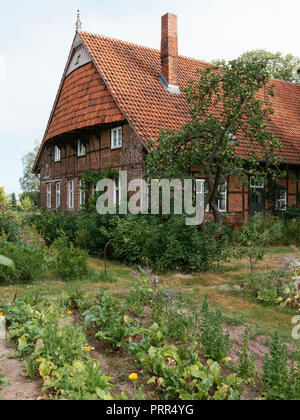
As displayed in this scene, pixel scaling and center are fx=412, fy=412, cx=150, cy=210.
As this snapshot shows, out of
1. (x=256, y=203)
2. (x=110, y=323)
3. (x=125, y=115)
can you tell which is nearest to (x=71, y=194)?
(x=125, y=115)

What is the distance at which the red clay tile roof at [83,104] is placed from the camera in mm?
15617

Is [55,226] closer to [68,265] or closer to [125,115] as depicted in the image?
[125,115]

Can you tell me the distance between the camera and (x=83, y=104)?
56.8 ft

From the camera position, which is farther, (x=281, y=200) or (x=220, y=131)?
(x=281, y=200)

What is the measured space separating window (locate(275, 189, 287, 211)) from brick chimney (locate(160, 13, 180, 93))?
630cm

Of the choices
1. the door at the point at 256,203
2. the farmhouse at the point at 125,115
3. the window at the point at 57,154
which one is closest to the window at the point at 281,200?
the farmhouse at the point at 125,115

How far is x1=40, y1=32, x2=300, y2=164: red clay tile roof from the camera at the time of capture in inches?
587

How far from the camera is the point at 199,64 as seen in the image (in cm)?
1992

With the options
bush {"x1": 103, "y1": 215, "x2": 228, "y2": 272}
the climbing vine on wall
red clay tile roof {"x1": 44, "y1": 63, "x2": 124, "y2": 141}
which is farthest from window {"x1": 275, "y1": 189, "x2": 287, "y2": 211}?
bush {"x1": 103, "y1": 215, "x2": 228, "y2": 272}

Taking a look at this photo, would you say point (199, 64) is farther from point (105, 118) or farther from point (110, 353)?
point (110, 353)

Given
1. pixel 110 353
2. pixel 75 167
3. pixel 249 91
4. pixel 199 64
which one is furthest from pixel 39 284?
pixel 199 64

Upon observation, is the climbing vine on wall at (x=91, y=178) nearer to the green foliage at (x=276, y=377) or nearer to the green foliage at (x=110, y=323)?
the green foliage at (x=110, y=323)

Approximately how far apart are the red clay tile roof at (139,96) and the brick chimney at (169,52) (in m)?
0.35

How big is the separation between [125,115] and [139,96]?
1.64 meters
